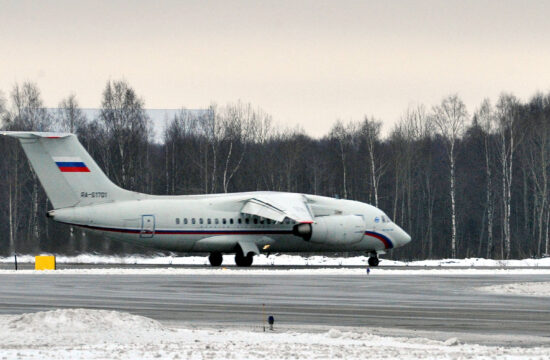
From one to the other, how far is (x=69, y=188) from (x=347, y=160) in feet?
160

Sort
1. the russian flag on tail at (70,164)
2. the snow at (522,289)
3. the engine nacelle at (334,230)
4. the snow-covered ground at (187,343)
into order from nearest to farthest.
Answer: the snow-covered ground at (187,343) → the snow at (522,289) → the russian flag on tail at (70,164) → the engine nacelle at (334,230)

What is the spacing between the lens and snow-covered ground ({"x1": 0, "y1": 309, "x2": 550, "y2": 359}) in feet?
54.3

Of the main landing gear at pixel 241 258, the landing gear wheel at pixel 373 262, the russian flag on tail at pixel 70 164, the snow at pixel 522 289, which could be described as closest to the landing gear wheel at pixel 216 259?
A: the main landing gear at pixel 241 258

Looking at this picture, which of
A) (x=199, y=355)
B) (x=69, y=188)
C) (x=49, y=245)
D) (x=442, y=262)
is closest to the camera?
(x=199, y=355)

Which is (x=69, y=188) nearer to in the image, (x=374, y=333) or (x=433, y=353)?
(x=374, y=333)

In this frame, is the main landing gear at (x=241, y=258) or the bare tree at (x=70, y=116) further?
the bare tree at (x=70, y=116)

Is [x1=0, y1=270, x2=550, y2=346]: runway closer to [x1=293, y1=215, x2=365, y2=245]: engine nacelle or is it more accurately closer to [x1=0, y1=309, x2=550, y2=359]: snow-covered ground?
[x1=0, y1=309, x2=550, y2=359]: snow-covered ground

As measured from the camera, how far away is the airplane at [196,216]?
48594 millimetres

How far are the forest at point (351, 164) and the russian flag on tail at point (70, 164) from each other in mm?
22875

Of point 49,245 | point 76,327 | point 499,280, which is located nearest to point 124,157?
point 49,245

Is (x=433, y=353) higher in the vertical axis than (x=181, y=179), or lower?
lower

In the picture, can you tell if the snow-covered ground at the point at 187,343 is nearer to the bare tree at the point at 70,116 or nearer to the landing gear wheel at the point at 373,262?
the landing gear wheel at the point at 373,262

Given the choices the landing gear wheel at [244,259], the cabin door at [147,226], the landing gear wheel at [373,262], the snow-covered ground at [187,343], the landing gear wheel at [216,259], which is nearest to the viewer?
the snow-covered ground at [187,343]

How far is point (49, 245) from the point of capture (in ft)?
182
